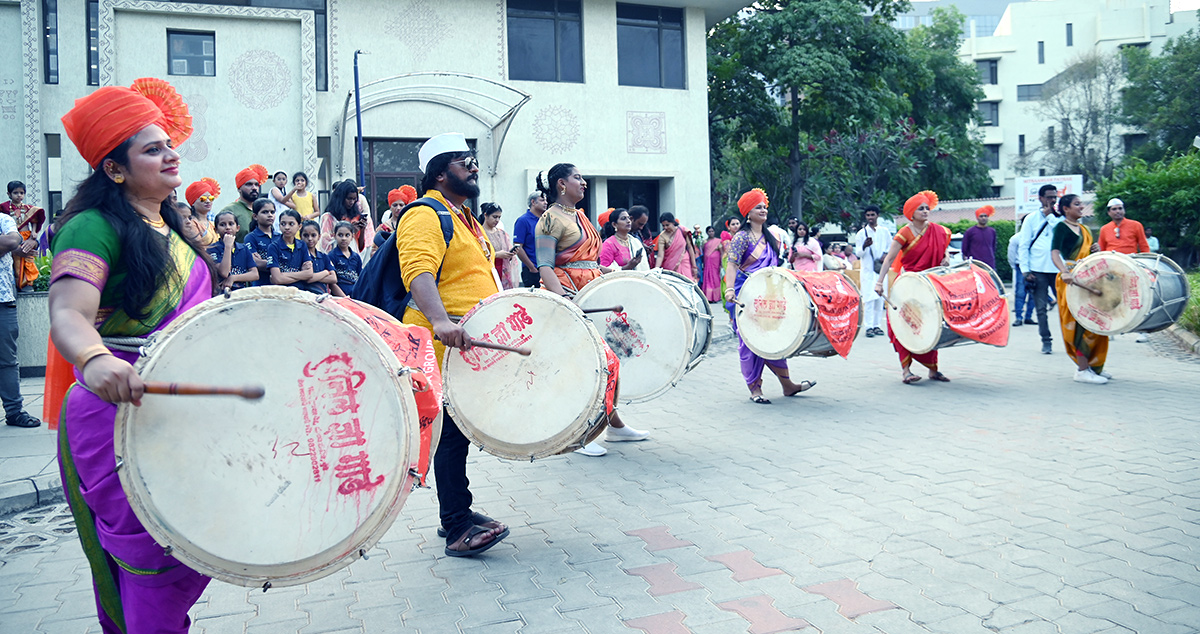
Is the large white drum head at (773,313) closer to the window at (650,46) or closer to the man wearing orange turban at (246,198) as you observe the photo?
the man wearing orange turban at (246,198)

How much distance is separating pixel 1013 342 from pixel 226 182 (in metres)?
14.1

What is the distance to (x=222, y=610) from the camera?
12.3 ft

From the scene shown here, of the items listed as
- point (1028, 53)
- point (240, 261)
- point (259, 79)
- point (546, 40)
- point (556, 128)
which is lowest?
point (240, 261)

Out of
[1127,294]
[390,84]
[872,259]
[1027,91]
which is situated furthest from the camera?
[1027,91]

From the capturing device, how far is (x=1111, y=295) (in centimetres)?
820

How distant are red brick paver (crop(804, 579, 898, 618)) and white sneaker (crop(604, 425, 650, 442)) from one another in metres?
3.10

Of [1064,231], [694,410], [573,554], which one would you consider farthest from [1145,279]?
[573,554]

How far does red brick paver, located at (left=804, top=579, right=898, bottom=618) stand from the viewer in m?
3.50

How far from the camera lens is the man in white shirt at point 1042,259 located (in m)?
11.0

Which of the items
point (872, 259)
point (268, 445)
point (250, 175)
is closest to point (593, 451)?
point (268, 445)

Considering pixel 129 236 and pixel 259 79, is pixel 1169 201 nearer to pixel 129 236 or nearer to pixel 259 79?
pixel 259 79

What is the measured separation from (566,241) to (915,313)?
12.6 feet

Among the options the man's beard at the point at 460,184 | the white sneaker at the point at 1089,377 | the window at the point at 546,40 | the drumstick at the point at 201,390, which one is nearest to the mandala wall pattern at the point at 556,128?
the window at the point at 546,40

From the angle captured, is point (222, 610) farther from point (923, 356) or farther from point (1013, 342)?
point (1013, 342)
